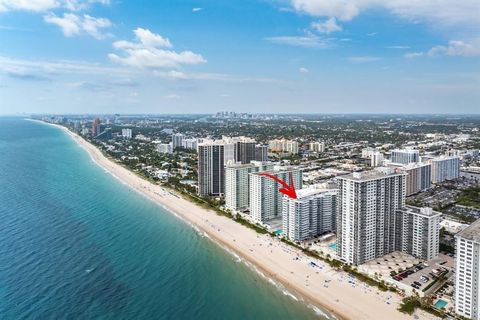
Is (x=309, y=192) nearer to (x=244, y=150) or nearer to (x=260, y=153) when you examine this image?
(x=244, y=150)

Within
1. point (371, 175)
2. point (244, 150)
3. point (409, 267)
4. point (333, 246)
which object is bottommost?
point (409, 267)

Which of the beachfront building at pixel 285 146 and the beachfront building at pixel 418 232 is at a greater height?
the beachfront building at pixel 285 146

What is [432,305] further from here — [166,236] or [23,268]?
[23,268]

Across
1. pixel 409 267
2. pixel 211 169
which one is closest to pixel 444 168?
pixel 211 169

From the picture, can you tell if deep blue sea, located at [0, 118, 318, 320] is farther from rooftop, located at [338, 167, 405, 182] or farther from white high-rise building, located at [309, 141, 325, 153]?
white high-rise building, located at [309, 141, 325, 153]

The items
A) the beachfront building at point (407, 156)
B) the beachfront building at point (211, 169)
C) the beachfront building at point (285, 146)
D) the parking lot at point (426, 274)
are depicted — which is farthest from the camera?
the beachfront building at point (285, 146)

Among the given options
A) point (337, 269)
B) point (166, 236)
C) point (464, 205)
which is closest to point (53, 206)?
point (166, 236)

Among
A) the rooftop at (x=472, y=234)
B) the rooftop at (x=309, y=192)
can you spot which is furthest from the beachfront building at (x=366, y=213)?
the rooftop at (x=472, y=234)

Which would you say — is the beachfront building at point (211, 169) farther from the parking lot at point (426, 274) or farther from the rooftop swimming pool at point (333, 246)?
the parking lot at point (426, 274)
